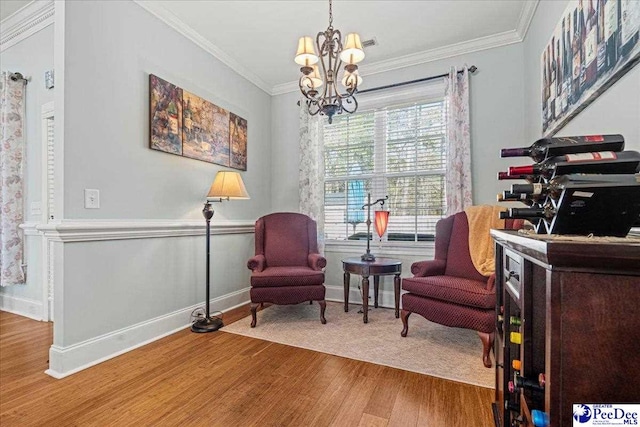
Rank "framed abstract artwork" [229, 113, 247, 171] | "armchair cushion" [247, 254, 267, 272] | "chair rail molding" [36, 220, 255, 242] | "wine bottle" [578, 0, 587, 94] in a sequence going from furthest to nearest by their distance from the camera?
"framed abstract artwork" [229, 113, 247, 171] → "armchair cushion" [247, 254, 267, 272] → "chair rail molding" [36, 220, 255, 242] → "wine bottle" [578, 0, 587, 94]

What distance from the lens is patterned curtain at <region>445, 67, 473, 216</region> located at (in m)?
3.04

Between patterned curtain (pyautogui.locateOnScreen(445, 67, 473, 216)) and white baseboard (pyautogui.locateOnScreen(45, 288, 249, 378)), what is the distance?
2738mm

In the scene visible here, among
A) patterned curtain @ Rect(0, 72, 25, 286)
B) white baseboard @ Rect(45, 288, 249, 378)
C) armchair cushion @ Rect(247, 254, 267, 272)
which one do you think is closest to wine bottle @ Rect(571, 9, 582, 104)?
armchair cushion @ Rect(247, 254, 267, 272)

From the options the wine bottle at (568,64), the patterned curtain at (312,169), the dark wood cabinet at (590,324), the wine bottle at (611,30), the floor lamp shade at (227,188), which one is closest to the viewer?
the dark wood cabinet at (590,324)

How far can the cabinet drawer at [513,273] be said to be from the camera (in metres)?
0.88

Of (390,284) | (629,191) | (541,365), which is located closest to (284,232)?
(390,284)

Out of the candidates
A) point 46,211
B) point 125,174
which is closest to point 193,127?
point 125,174

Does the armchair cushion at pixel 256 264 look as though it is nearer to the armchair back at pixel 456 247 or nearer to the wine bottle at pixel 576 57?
the armchair back at pixel 456 247

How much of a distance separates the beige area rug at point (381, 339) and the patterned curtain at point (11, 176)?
224cm

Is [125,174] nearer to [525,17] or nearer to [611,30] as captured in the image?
[611,30]

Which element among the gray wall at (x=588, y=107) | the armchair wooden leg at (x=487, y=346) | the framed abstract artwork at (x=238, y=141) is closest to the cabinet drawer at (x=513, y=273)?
the gray wall at (x=588, y=107)

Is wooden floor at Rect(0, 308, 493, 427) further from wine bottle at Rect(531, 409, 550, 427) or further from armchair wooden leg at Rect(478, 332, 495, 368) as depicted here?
wine bottle at Rect(531, 409, 550, 427)

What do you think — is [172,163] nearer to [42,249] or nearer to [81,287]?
[81,287]

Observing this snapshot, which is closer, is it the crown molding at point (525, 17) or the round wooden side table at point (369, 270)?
the crown molding at point (525, 17)
